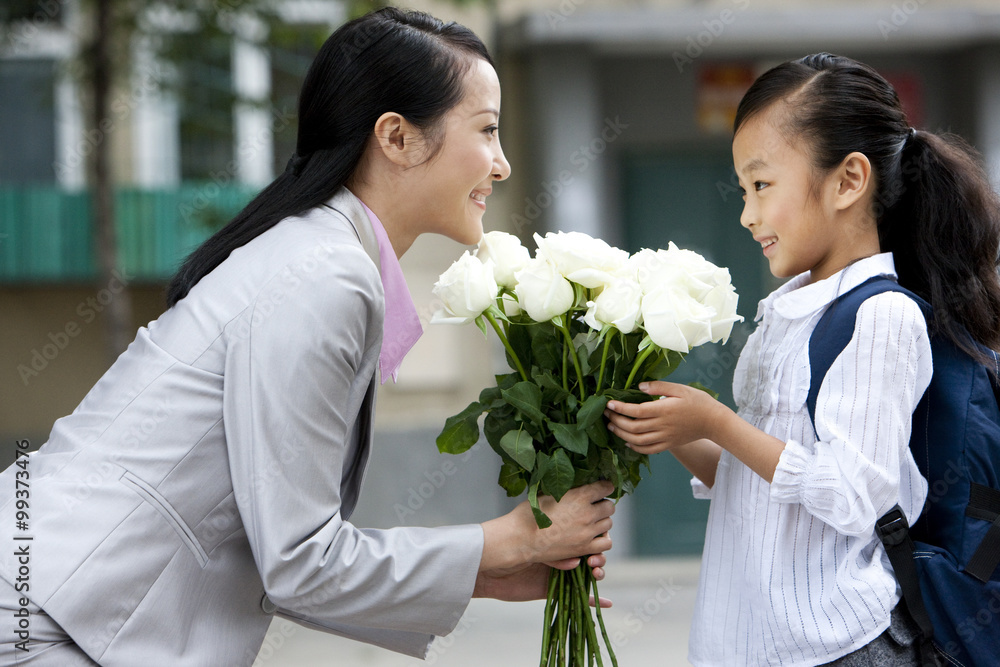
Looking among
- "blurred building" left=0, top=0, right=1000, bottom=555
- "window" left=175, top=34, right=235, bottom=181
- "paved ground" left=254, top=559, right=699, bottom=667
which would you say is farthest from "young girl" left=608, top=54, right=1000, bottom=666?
"window" left=175, top=34, right=235, bottom=181

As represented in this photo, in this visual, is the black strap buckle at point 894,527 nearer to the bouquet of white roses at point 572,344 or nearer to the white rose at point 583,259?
the bouquet of white roses at point 572,344

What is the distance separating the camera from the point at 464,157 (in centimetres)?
174

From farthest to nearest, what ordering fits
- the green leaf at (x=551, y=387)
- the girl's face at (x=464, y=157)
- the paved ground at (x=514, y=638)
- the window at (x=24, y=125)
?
the window at (x=24, y=125) < the paved ground at (x=514, y=638) < the girl's face at (x=464, y=157) < the green leaf at (x=551, y=387)

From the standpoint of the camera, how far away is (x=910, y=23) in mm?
6250

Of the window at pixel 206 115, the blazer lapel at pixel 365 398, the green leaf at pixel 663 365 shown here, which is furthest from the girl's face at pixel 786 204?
the window at pixel 206 115

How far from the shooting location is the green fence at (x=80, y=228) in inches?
238

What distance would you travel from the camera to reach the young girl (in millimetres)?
1525

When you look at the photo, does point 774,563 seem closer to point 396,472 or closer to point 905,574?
point 905,574

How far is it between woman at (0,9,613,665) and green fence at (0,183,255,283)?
4.59 metres

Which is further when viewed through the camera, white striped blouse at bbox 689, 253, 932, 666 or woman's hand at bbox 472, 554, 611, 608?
woman's hand at bbox 472, 554, 611, 608

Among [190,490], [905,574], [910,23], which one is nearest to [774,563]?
[905,574]

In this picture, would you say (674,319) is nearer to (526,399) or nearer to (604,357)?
(604,357)

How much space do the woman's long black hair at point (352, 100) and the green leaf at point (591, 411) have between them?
1.88 ft

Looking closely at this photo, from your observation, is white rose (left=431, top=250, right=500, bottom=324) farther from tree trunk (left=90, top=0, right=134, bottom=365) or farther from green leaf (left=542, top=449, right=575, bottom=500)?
tree trunk (left=90, top=0, right=134, bottom=365)
